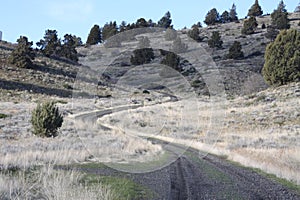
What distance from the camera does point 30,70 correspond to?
70.3 m

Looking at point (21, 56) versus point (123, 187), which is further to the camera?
point (21, 56)

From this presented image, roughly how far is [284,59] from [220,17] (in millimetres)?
102975

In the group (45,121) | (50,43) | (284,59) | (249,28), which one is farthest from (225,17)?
(45,121)

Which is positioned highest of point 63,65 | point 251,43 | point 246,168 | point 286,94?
point 251,43

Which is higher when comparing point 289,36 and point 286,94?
point 289,36

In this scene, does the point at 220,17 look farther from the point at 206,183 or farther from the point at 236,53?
the point at 206,183

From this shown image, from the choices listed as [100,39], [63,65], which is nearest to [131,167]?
[63,65]

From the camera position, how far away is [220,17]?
14425cm

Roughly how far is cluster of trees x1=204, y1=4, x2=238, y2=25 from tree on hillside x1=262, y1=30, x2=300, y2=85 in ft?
305

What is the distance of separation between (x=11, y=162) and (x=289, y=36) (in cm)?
4231

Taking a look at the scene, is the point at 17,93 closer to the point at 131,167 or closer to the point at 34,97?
the point at 34,97

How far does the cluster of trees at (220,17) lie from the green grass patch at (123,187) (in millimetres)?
133780

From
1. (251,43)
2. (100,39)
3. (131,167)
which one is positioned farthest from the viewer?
(100,39)

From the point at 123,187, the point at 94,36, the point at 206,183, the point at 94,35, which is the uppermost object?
the point at 94,35
